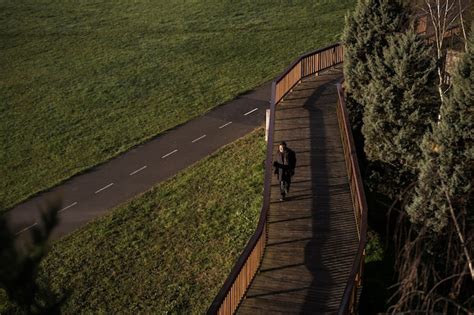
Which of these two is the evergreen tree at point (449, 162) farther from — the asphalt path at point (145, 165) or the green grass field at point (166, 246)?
the asphalt path at point (145, 165)

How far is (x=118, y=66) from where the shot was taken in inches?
1293

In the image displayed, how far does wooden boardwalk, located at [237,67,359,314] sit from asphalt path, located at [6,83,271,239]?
4157 millimetres

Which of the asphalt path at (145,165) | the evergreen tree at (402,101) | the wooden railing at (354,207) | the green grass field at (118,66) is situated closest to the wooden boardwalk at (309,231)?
the wooden railing at (354,207)

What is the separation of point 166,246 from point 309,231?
485 centimetres

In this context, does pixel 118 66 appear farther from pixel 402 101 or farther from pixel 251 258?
pixel 251 258

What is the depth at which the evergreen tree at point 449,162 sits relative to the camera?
14.6 m

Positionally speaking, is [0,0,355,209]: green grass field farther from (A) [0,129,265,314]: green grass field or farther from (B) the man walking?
(B) the man walking

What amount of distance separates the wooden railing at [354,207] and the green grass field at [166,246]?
10.3 ft

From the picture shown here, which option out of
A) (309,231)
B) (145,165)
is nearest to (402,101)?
(309,231)

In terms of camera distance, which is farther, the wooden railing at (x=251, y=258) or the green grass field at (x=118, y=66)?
the green grass field at (x=118, y=66)

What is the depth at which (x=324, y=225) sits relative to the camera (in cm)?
1484

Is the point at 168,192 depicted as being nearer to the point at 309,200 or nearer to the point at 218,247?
the point at 218,247

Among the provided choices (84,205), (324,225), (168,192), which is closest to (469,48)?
(324,225)

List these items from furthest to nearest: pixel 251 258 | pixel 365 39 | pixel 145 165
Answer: pixel 145 165 → pixel 365 39 → pixel 251 258
